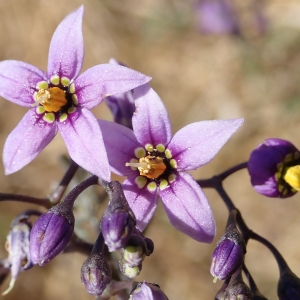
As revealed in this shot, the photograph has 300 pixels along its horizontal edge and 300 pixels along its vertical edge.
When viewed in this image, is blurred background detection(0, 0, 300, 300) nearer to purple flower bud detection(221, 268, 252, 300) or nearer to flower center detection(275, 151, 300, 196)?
flower center detection(275, 151, 300, 196)

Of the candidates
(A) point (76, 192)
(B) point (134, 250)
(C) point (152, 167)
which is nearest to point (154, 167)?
(C) point (152, 167)

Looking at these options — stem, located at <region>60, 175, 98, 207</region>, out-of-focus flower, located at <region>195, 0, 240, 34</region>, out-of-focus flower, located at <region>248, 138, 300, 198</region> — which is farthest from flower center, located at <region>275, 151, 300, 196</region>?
out-of-focus flower, located at <region>195, 0, 240, 34</region>

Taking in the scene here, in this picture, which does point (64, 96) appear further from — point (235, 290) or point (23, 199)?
point (235, 290)

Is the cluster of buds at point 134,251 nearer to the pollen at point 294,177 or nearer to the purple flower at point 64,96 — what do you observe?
the purple flower at point 64,96

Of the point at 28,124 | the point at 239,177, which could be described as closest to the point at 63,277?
the point at 239,177

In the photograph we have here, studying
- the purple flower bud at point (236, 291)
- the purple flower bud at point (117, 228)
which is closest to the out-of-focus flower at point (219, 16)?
the purple flower bud at point (236, 291)

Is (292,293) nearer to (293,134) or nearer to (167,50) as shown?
(293,134)
